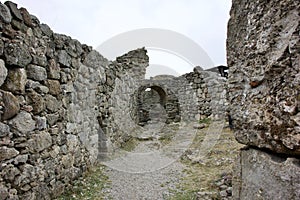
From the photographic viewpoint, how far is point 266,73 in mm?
976

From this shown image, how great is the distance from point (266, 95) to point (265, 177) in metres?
0.32

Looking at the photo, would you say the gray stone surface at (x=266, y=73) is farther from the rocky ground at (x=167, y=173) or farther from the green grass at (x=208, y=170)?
the green grass at (x=208, y=170)

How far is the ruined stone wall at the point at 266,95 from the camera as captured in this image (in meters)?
0.85

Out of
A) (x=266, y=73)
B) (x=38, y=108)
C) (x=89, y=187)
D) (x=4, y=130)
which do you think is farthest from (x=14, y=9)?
(x=89, y=187)

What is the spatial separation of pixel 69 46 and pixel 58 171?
174 cm

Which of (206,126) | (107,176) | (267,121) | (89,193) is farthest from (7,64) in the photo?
(206,126)

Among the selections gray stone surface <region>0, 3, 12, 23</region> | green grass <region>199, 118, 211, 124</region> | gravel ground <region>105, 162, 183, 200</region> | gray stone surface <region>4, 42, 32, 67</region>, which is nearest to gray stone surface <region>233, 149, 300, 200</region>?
gray stone surface <region>4, 42, 32, 67</region>

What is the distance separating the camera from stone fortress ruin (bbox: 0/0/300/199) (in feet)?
2.92

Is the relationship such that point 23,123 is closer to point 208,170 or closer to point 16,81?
point 16,81

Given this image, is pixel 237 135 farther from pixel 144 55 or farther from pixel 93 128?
pixel 144 55

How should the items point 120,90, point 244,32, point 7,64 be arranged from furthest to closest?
point 120,90, point 7,64, point 244,32

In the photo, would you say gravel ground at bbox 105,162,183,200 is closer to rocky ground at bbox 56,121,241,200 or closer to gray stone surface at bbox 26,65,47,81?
rocky ground at bbox 56,121,241,200

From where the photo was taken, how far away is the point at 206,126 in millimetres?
8781

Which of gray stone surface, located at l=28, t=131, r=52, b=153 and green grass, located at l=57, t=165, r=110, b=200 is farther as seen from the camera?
green grass, located at l=57, t=165, r=110, b=200
